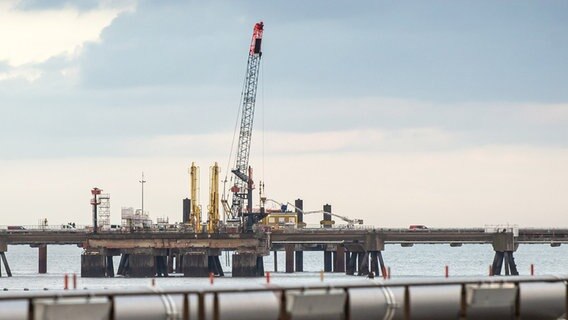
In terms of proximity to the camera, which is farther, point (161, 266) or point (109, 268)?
point (161, 266)

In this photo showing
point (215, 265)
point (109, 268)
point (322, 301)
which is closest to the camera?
point (322, 301)

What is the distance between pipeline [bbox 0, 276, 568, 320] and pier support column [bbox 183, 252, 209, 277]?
13772cm

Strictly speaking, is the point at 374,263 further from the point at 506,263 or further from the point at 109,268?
the point at 109,268

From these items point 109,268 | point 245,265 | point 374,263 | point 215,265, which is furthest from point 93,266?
point 374,263

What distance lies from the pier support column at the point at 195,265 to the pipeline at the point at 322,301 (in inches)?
5422

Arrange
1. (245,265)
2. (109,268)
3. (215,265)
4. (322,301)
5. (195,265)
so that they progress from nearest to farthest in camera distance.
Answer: (322,301)
(195,265)
(245,265)
(109,268)
(215,265)

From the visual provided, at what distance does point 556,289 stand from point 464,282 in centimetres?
480

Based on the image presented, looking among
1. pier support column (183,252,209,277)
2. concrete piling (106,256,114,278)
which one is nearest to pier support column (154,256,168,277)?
concrete piling (106,256,114,278)

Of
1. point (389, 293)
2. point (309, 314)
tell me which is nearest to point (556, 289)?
point (389, 293)

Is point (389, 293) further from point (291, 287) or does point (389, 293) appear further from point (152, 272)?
point (152, 272)

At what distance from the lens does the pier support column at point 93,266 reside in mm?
193000

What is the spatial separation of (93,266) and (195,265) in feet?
47.2

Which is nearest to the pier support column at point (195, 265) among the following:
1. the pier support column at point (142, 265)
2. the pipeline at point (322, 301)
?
the pier support column at point (142, 265)

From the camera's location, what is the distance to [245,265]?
625 ft
